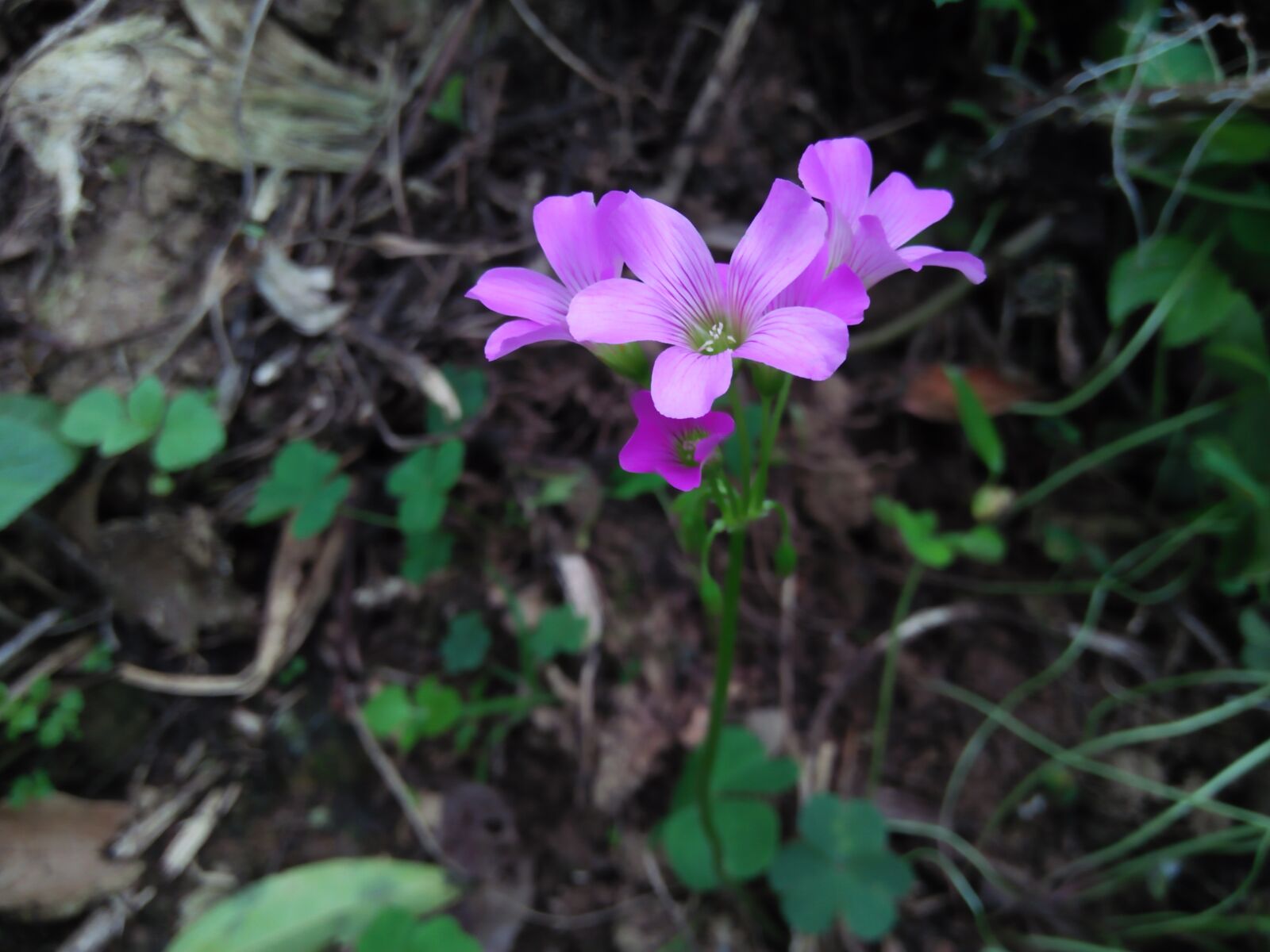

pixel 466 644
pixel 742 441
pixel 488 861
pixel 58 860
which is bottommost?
pixel 488 861

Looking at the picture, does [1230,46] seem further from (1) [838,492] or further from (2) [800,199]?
(2) [800,199]

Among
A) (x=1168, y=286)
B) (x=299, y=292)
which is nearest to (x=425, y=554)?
(x=299, y=292)

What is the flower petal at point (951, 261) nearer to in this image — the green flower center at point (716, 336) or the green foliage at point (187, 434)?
the green flower center at point (716, 336)

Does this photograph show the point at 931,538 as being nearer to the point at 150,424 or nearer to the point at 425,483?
the point at 425,483

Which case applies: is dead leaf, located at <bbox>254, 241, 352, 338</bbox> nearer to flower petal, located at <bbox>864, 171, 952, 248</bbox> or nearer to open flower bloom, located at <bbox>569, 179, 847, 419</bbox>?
open flower bloom, located at <bbox>569, 179, 847, 419</bbox>

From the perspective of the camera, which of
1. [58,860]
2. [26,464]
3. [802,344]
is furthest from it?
[58,860]

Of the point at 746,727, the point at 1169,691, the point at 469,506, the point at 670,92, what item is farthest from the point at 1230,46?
the point at 469,506

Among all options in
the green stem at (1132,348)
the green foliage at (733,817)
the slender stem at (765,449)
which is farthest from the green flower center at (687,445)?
the green stem at (1132,348)
